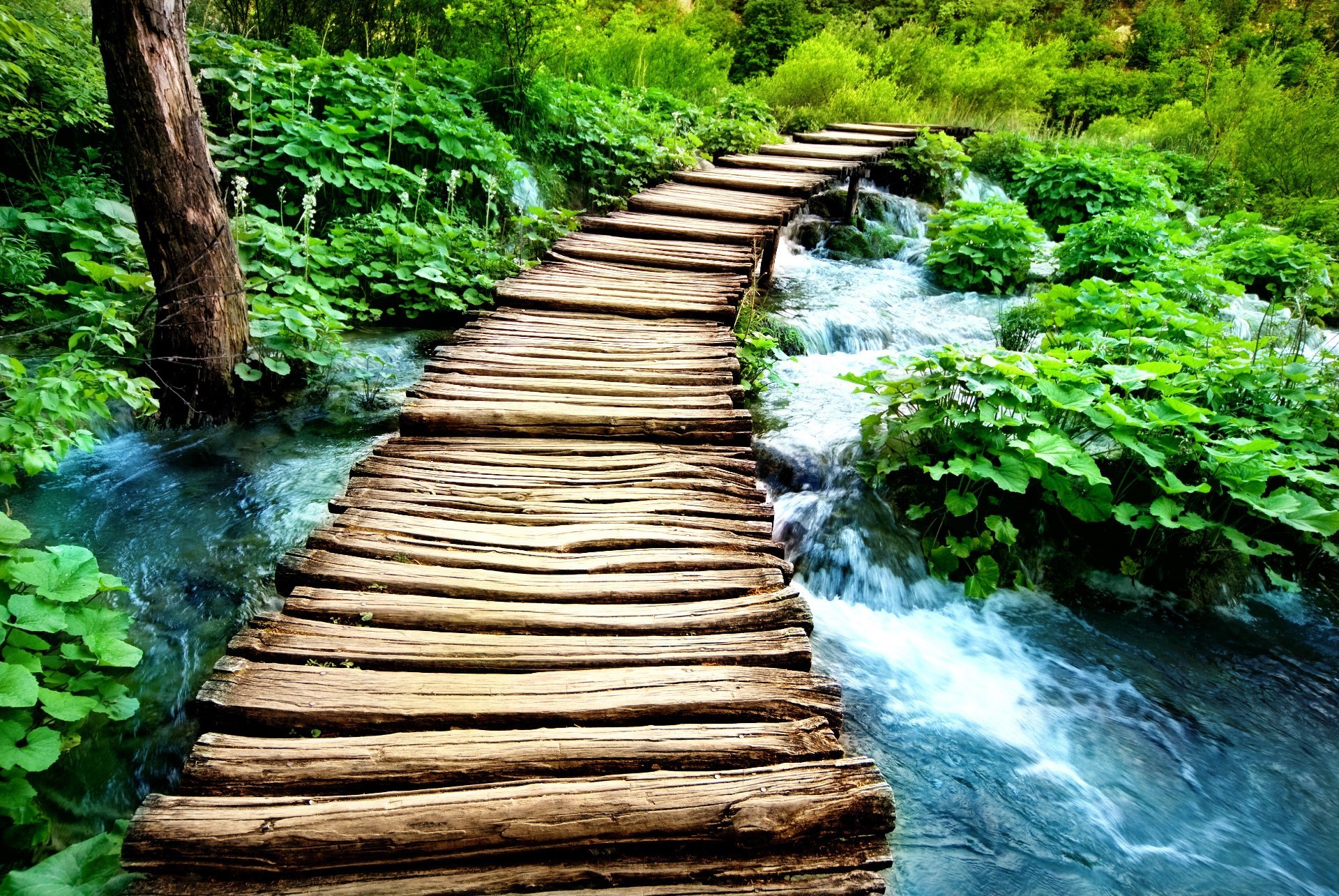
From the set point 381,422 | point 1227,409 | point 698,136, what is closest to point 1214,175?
point 698,136

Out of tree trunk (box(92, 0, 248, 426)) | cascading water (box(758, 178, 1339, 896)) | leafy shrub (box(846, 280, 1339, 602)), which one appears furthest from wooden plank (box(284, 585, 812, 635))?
tree trunk (box(92, 0, 248, 426))

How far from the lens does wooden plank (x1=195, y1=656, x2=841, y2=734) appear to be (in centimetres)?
211

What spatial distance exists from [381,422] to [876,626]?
3.29m

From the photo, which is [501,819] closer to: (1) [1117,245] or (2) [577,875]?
(2) [577,875]

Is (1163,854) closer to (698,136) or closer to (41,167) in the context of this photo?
(41,167)

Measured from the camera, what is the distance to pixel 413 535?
2916 mm

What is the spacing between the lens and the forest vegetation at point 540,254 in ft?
10.5

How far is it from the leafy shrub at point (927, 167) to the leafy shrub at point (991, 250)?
2576mm

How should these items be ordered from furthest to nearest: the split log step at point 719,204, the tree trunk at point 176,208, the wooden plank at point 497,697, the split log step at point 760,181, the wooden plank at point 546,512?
1. the split log step at point 760,181
2. the split log step at point 719,204
3. the tree trunk at point 176,208
4. the wooden plank at point 546,512
5. the wooden plank at point 497,697

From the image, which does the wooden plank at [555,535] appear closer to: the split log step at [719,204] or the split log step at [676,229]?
the split log step at [676,229]

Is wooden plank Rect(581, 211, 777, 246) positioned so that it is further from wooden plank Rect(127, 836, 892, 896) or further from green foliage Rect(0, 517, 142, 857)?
wooden plank Rect(127, 836, 892, 896)

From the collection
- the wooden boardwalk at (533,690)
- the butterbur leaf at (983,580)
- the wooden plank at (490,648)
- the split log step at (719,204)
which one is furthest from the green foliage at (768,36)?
the wooden plank at (490,648)

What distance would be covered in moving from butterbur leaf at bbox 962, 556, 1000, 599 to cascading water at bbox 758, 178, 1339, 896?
106mm

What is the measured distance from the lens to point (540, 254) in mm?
6922
